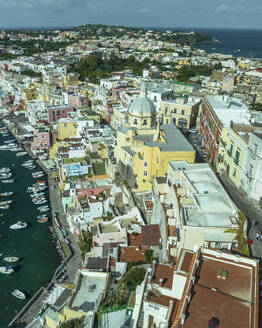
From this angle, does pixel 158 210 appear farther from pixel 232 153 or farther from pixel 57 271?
pixel 57 271

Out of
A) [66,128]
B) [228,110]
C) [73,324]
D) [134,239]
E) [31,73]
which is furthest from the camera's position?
[31,73]

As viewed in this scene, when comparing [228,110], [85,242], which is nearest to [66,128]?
[85,242]

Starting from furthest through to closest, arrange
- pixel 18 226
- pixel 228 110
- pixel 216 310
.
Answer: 1. pixel 18 226
2. pixel 228 110
3. pixel 216 310

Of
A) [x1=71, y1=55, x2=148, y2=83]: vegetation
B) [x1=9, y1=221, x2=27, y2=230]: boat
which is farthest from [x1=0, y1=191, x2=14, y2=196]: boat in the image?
[x1=71, y1=55, x2=148, y2=83]: vegetation

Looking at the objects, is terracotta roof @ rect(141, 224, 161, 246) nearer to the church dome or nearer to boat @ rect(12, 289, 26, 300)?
boat @ rect(12, 289, 26, 300)

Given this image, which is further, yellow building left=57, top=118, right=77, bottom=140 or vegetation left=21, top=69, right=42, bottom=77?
vegetation left=21, top=69, right=42, bottom=77

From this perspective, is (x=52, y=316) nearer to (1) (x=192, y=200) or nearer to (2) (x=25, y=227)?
(1) (x=192, y=200)
